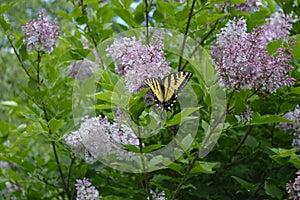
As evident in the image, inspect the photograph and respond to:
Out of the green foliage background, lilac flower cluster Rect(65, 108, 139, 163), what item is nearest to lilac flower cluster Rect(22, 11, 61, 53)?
the green foliage background

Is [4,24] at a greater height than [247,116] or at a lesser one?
greater

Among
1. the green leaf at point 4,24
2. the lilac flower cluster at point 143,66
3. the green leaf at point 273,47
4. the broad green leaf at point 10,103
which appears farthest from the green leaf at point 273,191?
the broad green leaf at point 10,103

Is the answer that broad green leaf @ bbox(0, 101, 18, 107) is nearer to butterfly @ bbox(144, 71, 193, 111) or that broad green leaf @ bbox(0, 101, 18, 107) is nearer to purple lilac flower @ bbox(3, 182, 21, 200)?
purple lilac flower @ bbox(3, 182, 21, 200)

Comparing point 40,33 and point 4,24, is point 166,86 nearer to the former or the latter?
point 40,33

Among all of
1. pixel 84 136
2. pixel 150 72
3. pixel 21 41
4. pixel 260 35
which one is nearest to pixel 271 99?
pixel 260 35

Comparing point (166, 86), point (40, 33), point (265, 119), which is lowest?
point (265, 119)

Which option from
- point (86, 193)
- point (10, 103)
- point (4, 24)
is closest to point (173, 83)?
point (86, 193)

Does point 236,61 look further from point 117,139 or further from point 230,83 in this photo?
point 117,139
